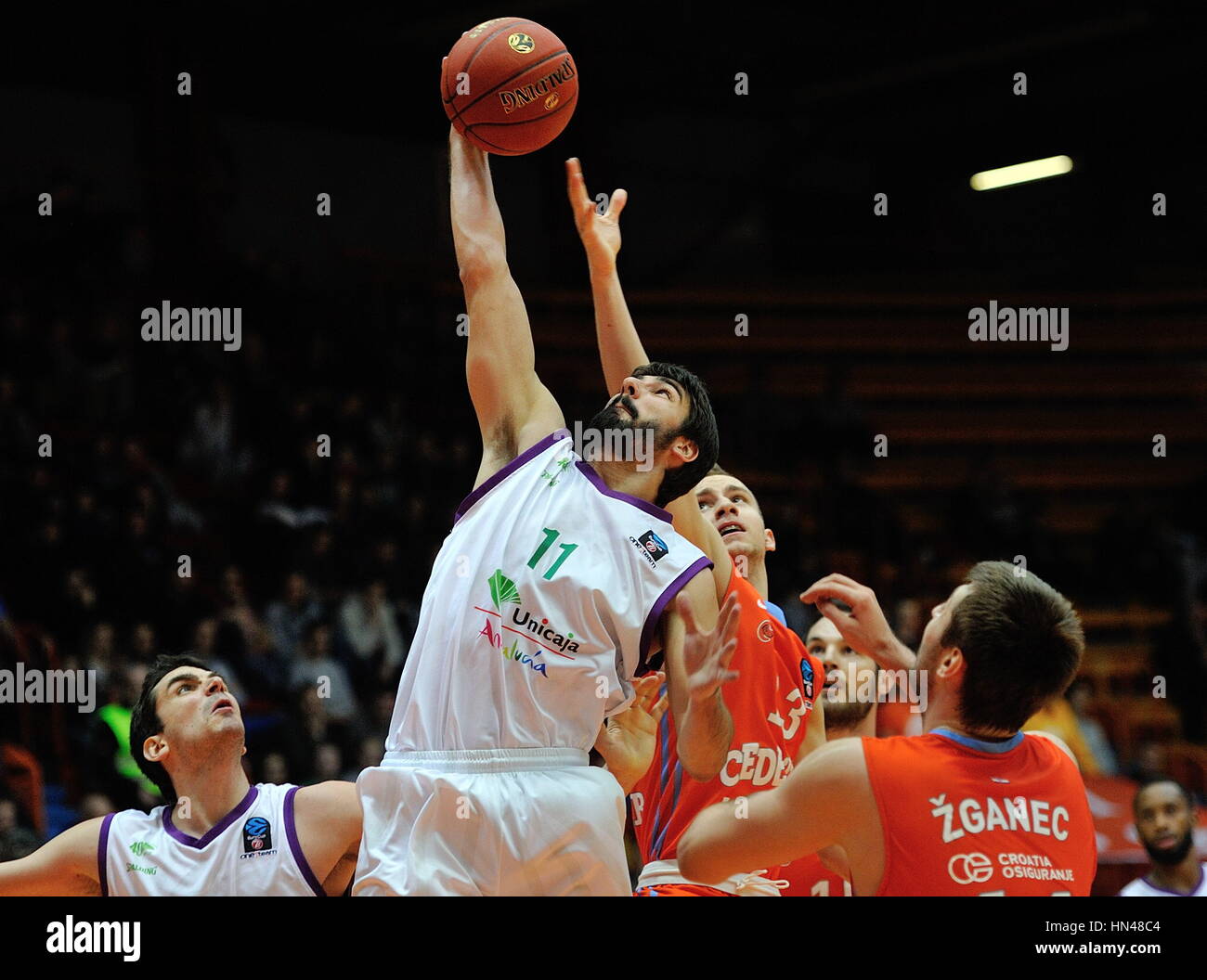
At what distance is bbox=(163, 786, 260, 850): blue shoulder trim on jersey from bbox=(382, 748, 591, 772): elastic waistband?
107 centimetres

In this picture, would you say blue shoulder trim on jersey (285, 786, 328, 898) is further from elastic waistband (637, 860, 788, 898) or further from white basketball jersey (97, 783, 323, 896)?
elastic waistband (637, 860, 788, 898)

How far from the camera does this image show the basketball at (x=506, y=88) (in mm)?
4062

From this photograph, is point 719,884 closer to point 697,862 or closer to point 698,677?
point 698,677

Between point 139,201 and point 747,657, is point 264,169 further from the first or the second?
point 747,657

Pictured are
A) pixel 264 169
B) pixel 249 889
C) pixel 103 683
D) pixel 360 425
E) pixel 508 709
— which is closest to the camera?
pixel 508 709

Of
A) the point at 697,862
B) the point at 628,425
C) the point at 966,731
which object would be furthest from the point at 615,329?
the point at 697,862

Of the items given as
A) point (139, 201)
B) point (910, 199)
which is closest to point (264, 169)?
point (139, 201)

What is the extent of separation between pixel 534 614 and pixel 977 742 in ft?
3.45

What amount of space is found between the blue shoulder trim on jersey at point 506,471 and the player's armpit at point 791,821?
1062 millimetres

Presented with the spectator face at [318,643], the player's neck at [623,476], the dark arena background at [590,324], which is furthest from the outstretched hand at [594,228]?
the spectator face at [318,643]

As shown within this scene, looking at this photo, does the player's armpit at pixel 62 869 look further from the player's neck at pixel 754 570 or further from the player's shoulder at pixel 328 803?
the player's neck at pixel 754 570

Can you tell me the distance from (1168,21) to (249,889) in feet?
44.5

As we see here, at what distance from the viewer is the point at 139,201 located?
1365 centimetres

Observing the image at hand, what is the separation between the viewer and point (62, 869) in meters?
4.18
